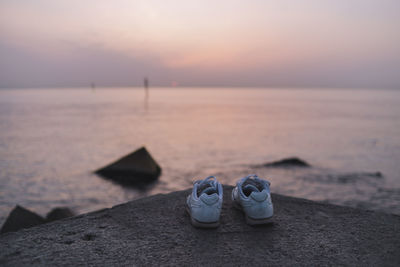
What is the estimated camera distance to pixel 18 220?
5211 mm

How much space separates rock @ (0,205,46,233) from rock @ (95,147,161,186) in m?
5.36

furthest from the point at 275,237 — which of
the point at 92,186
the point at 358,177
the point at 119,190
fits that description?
the point at 358,177

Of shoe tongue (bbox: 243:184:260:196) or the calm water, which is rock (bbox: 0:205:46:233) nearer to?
the calm water

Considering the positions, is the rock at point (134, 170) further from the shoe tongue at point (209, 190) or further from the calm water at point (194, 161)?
the shoe tongue at point (209, 190)

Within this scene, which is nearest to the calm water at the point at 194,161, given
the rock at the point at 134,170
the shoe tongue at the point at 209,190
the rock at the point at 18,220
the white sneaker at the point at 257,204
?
the rock at the point at 134,170

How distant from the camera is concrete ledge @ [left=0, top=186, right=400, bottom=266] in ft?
8.56

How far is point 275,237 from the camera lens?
120 inches

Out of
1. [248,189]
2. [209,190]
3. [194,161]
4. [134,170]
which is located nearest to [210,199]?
[209,190]

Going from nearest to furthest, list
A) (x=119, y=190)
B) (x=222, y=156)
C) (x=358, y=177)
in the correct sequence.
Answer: (x=119, y=190), (x=358, y=177), (x=222, y=156)

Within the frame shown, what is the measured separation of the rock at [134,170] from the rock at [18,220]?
5.36 metres

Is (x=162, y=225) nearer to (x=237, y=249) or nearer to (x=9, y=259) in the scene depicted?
(x=237, y=249)

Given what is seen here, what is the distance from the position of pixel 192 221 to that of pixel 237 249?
597mm

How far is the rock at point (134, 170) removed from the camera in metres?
11.0

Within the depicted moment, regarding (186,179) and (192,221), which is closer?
(192,221)
